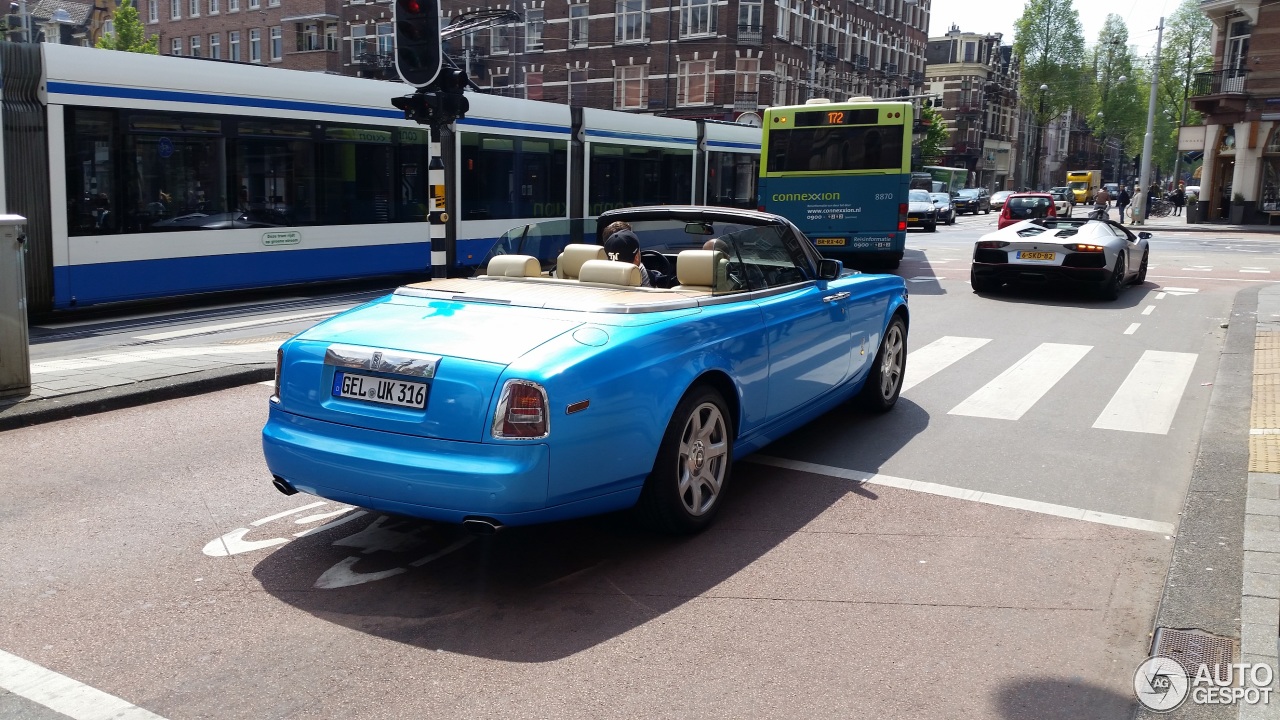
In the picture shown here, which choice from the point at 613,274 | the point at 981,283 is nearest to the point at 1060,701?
the point at 613,274

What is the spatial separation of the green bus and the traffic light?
9334mm

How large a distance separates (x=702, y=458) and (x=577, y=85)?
2203 inches

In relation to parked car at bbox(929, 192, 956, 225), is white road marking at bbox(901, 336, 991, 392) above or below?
below

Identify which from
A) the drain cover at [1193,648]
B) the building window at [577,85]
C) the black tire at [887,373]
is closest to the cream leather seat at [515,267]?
the black tire at [887,373]

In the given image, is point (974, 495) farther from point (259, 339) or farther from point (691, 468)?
point (259, 339)

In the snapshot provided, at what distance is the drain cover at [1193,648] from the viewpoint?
3.74 metres

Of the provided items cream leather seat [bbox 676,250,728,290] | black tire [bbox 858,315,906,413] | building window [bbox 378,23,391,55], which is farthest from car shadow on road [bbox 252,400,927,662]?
building window [bbox 378,23,391,55]

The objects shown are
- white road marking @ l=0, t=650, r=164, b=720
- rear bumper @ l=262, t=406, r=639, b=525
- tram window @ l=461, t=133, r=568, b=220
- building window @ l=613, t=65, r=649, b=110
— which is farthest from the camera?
building window @ l=613, t=65, r=649, b=110

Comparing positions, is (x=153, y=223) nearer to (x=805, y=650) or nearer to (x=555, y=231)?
(x=555, y=231)

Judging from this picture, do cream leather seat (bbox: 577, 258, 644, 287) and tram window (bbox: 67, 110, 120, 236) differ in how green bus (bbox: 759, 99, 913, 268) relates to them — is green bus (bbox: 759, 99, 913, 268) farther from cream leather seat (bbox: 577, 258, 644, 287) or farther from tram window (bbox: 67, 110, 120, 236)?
cream leather seat (bbox: 577, 258, 644, 287)

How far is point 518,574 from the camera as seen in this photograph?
15.0ft

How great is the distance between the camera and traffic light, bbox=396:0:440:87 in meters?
10.8

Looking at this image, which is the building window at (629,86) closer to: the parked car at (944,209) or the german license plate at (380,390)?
the parked car at (944,209)
